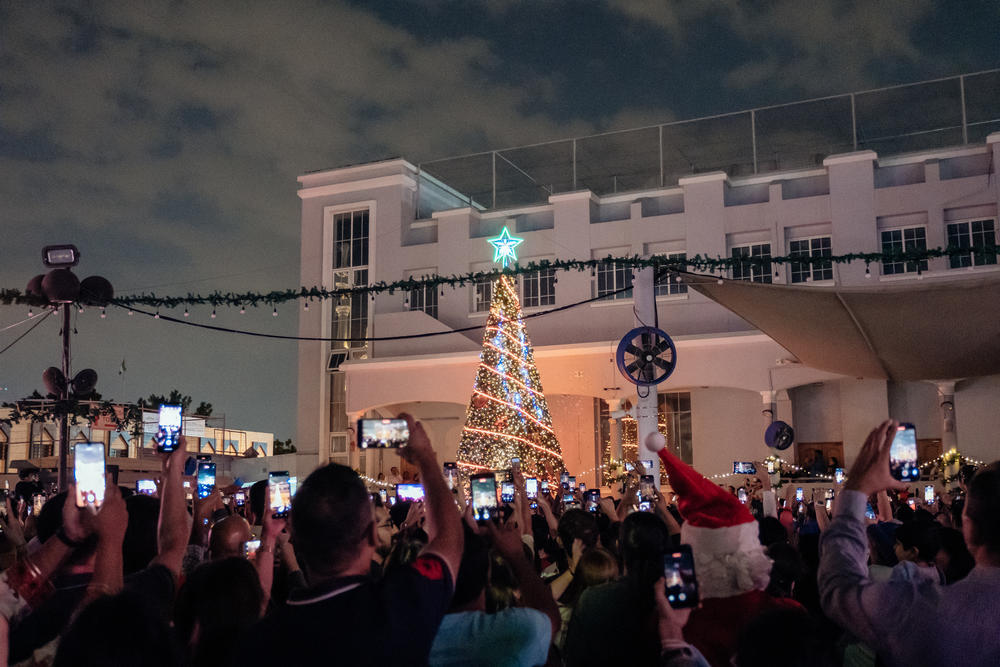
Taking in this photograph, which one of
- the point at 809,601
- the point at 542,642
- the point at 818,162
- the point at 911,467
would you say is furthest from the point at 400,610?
the point at 818,162

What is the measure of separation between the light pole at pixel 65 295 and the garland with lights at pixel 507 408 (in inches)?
316

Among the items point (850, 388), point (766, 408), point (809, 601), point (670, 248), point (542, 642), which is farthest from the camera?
point (670, 248)

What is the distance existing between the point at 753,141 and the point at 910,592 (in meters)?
27.4

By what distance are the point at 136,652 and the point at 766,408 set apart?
22.8 m

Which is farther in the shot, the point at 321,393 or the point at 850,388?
the point at 321,393

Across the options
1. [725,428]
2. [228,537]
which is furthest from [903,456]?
[725,428]

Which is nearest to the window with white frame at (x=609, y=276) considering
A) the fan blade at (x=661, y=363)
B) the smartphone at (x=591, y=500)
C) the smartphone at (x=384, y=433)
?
the fan blade at (x=661, y=363)

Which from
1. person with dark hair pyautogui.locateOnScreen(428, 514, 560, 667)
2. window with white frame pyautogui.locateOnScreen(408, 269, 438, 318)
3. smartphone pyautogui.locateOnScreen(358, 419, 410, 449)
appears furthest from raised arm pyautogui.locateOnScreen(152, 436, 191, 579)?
window with white frame pyautogui.locateOnScreen(408, 269, 438, 318)

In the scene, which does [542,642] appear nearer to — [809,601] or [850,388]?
[809,601]

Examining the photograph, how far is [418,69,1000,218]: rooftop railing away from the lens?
2862 centimetres

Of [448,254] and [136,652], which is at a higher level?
[448,254]

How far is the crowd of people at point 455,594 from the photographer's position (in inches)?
95.8

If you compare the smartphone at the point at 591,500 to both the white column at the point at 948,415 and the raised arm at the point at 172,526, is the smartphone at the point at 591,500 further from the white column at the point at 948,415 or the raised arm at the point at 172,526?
the white column at the point at 948,415

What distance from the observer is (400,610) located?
2471 millimetres
